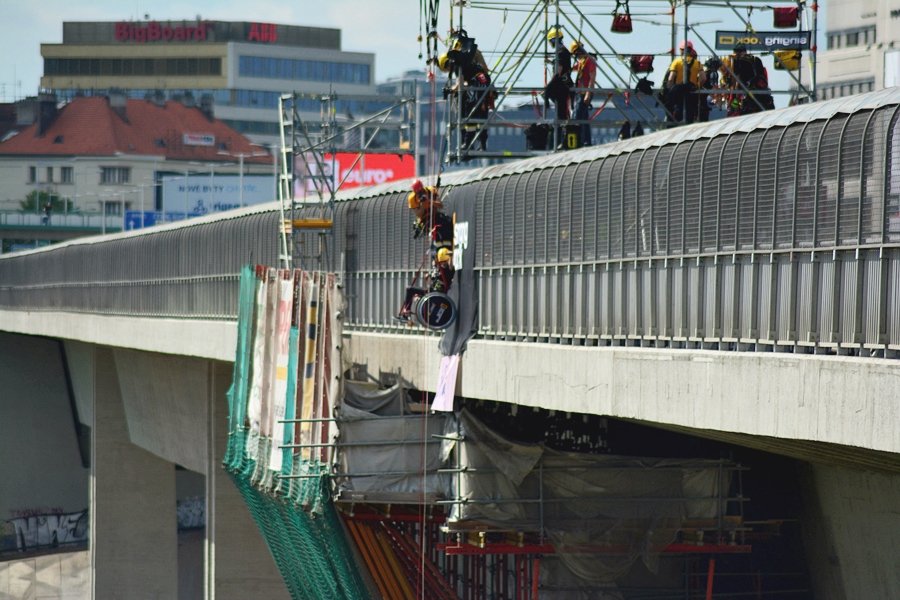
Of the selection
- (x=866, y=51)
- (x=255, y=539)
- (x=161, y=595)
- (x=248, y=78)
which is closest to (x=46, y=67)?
(x=248, y=78)

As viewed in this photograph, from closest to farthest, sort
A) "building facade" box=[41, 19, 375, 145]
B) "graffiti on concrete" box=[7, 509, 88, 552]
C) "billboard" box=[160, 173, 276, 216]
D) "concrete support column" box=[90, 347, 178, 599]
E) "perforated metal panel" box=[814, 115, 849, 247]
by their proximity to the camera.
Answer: "perforated metal panel" box=[814, 115, 849, 247] < "concrete support column" box=[90, 347, 178, 599] < "graffiti on concrete" box=[7, 509, 88, 552] < "billboard" box=[160, 173, 276, 216] < "building facade" box=[41, 19, 375, 145]

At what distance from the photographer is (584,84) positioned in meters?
32.5

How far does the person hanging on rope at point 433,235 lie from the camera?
83.0 feet

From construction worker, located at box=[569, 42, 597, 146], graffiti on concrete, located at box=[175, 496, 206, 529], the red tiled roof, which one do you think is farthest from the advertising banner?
the red tiled roof

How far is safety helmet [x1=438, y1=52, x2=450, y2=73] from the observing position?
3112 cm

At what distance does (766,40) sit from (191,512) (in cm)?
5419

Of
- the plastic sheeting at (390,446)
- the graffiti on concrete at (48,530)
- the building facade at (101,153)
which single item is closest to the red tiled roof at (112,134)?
the building facade at (101,153)

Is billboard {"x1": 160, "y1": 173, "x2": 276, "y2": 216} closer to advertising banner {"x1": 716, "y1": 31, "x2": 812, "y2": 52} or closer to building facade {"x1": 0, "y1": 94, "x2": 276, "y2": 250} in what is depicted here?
building facade {"x1": 0, "y1": 94, "x2": 276, "y2": 250}

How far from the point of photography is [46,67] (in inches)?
6895

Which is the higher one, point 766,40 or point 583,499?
point 766,40

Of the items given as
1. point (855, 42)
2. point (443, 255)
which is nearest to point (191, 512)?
point (855, 42)

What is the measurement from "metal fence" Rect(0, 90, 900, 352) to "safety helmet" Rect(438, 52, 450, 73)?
240 centimetres

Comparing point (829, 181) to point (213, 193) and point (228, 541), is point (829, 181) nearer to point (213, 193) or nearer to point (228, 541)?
point (228, 541)

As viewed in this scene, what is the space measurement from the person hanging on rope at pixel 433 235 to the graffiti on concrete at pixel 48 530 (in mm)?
60442
